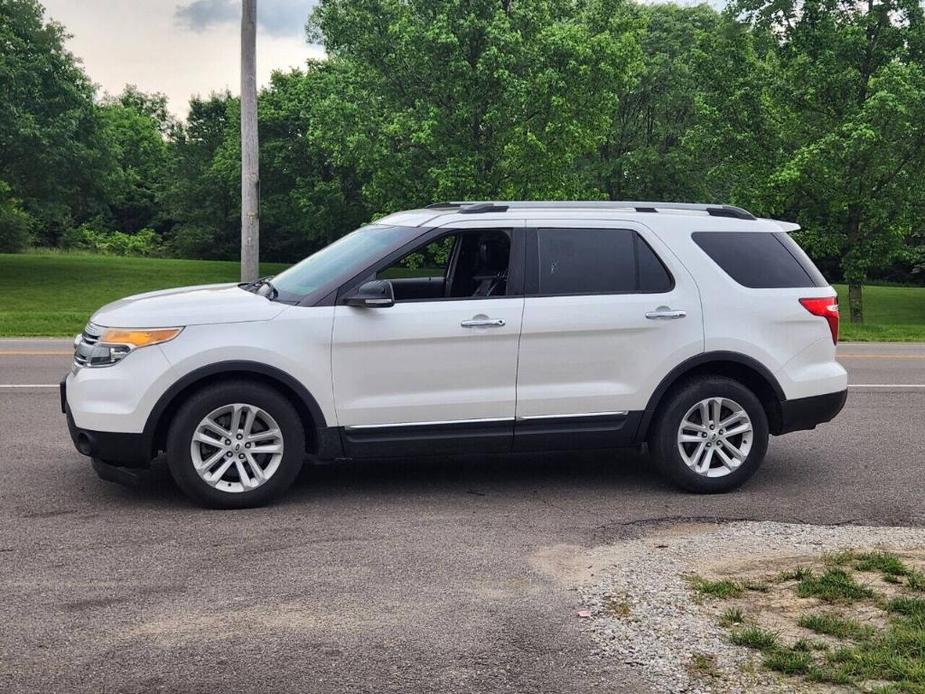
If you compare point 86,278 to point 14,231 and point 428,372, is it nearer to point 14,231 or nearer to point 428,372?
point 14,231

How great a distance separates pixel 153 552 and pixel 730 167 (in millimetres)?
27382

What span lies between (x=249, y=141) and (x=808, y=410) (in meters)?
12.5

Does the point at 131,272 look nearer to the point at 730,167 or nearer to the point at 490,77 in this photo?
the point at 490,77

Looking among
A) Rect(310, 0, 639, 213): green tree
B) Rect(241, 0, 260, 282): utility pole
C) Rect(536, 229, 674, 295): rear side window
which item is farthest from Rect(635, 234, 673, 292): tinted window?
Rect(310, 0, 639, 213): green tree

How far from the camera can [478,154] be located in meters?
31.3

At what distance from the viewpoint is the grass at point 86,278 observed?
122 feet

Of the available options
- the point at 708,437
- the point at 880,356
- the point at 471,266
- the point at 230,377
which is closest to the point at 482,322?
the point at 471,266

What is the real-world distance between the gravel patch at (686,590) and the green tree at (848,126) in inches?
875

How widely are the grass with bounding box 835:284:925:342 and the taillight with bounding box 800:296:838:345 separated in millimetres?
13167

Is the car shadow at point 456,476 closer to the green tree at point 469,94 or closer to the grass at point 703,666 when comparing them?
the grass at point 703,666

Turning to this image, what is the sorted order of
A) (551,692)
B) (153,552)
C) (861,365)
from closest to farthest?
(551,692) → (153,552) → (861,365)

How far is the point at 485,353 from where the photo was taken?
6.71 metres

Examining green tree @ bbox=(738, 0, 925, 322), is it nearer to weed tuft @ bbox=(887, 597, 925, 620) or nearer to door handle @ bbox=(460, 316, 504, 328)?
door handle @ bbox=(460, 316, 504, 328)

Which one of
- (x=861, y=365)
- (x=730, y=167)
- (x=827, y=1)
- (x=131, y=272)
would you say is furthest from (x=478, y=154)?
(x=131, y=272)
